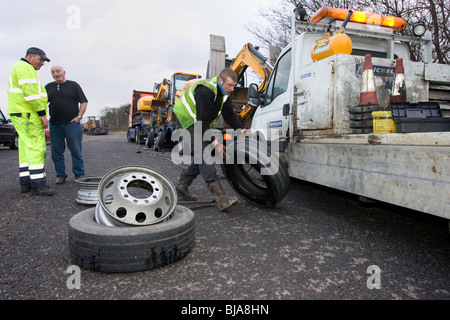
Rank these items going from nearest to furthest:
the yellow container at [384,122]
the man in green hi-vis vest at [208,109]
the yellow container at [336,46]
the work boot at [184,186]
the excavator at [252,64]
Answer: the yellow container at [384,122] < the yellow container at [336,46] < the man in green hi-vis vest at [208,109] < the work boot at [184,186] < the excavator at [252,64]

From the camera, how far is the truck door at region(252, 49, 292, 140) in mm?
3836

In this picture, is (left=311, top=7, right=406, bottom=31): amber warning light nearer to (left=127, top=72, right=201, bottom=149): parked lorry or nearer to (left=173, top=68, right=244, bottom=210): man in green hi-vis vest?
(left=173, top=68, right=244, bottom=210): man in green hi-vis vest

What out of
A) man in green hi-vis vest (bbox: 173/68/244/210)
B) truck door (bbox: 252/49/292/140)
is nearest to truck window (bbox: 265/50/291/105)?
truck door (bbox: 252/49/292/140)

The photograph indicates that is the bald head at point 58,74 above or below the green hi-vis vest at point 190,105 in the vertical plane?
above

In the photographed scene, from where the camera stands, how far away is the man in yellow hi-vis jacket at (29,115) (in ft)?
12.5

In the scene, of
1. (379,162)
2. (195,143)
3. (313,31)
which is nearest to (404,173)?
(379,162)

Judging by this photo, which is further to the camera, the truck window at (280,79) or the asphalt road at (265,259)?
the truck window at (280,79)

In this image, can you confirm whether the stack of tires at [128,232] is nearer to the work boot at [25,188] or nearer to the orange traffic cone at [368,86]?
the orange traffic cone at [368,86]

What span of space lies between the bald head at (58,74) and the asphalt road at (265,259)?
210 cm

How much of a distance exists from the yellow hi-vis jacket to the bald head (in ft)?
1.90

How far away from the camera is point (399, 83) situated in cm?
277

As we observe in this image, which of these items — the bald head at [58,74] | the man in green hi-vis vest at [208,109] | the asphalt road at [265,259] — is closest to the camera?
the asphalt road at [265,259]

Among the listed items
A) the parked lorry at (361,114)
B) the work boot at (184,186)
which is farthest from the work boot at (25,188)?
the parked lorry at (361,114)

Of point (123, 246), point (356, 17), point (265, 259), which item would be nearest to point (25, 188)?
point (123, 246)
